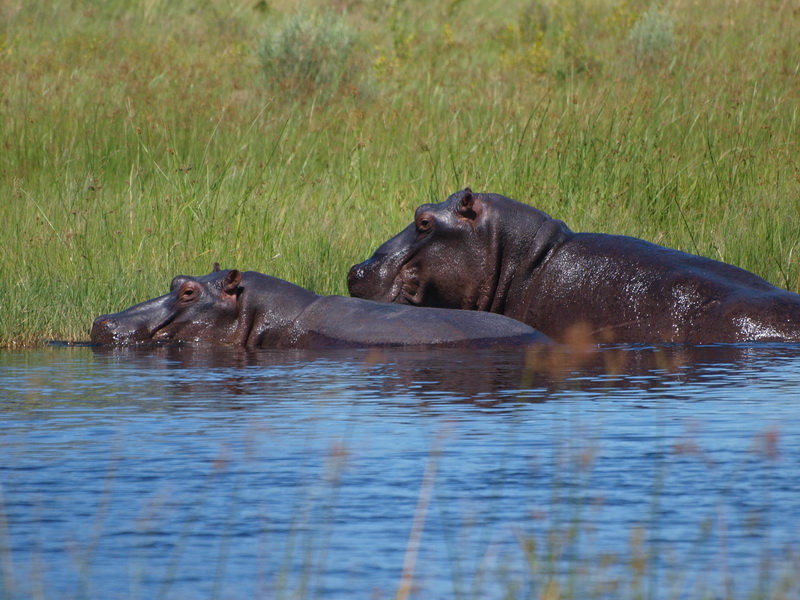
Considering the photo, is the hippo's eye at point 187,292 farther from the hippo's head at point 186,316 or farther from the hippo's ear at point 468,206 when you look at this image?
the hippo's ear at point 468,206

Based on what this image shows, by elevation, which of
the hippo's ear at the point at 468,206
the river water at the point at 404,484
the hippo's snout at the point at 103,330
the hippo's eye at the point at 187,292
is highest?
the hippo's ear at the point at 468,206

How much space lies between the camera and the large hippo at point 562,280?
7.33 m

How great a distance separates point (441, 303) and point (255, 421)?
350cm

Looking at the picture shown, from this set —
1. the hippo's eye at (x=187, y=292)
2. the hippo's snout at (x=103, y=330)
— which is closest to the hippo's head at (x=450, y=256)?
the hippo's eye at (x=187, y=292)

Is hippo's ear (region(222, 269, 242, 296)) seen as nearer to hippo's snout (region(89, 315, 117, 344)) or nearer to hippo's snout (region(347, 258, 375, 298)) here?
hippo's snout (region(89, 315, 117, 344))

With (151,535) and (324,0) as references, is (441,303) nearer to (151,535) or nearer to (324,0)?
(151,535)

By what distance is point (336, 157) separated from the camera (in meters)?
12.1

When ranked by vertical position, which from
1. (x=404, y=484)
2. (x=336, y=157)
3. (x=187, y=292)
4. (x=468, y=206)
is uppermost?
(x=336, y=157)

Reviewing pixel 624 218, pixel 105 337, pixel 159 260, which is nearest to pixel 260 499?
pixel 105 337

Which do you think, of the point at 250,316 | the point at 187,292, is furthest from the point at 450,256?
the point at 187,292

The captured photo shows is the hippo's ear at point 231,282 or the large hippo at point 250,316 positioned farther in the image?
the hippo's ear at point 231,282

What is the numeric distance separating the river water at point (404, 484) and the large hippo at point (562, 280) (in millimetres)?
1198

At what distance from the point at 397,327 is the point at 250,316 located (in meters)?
0.93

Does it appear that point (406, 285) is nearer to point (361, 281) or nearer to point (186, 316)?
point (361, 281)
